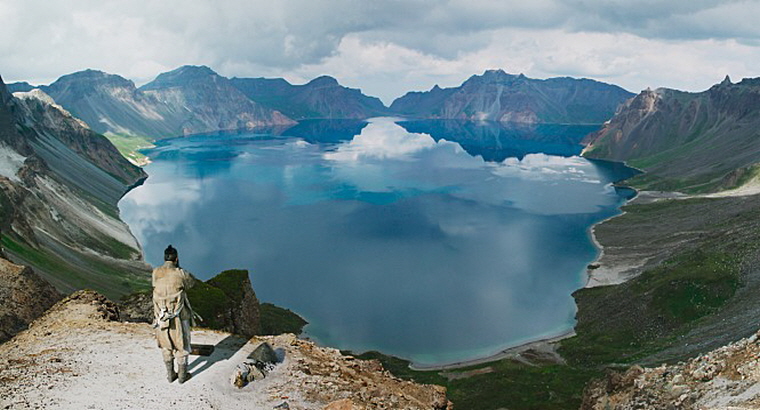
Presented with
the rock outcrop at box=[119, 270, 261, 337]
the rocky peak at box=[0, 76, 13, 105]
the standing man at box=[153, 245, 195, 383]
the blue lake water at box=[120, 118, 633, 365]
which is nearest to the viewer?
the standing man at box=[153, 245, 195, 383]

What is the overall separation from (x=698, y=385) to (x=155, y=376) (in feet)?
88.2

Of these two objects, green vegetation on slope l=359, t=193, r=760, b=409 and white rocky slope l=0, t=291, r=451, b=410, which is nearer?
white rocky slope l=0, t=291, r=451, b=410

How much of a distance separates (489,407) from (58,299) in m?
40.6

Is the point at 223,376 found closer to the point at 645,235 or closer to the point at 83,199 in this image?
the point at 645,235

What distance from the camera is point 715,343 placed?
51.9 meters

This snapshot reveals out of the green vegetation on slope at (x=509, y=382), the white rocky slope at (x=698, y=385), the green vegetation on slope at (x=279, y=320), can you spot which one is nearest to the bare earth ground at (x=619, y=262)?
the green vegetation on slope at (x=509, y=382)

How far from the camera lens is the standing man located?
20141 millimetres

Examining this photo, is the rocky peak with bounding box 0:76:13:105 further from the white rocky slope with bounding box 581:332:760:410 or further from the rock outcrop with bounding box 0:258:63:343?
the white rocky slope with bounding box 581:332:760:410

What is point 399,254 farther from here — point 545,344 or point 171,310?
point 171,310

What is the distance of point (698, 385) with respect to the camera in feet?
91.2

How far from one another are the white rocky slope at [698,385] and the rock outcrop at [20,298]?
112ft

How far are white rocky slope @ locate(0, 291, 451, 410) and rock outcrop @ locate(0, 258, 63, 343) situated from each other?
1663 mm

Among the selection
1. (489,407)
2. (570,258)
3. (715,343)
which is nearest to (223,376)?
(489,407)

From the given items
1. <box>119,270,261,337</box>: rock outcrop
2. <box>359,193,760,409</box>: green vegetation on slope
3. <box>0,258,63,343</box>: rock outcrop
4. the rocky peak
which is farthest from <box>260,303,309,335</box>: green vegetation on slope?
the rocky peak
